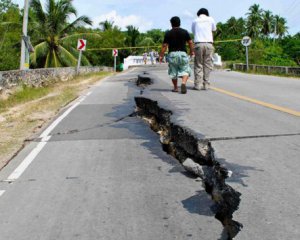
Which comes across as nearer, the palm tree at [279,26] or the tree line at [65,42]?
the tree line at [65,42]

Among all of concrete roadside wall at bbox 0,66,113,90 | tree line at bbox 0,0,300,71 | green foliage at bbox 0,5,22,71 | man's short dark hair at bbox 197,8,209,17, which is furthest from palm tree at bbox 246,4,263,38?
man's short dark hair at bbox 197,8,209,17

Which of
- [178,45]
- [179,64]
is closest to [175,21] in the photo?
[178,45]

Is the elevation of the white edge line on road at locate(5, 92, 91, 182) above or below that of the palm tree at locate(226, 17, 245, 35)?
below

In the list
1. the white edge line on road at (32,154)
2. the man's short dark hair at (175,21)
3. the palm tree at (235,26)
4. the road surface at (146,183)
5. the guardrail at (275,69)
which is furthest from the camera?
the palm tree at (235,26)

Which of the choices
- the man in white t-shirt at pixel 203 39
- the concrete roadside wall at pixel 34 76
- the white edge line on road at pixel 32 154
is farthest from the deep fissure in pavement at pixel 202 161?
the concrete roadside wall at pixel 34 76

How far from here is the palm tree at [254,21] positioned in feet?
331

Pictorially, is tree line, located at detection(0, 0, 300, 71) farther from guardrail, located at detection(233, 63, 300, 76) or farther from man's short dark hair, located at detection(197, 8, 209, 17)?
man's short dark hair, located at detection(197, 8, 209, 17)

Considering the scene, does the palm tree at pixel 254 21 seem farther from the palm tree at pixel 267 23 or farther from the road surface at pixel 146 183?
the road surface at pixel 146 183

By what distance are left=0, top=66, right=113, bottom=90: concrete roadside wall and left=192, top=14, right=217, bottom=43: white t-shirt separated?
24.4 ft

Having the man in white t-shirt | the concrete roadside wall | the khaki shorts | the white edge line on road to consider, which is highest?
the man in white t-shirt

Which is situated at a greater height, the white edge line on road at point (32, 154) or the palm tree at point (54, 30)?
the palm tree at point (54, 30)

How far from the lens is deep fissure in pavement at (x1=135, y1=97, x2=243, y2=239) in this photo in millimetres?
3480

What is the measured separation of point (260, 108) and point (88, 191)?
489 centimetres

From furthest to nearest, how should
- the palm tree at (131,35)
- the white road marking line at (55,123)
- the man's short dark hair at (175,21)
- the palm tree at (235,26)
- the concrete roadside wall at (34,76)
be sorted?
the palm tree at (235,26), the palm tree at (131,35), the concrete roadside wall at (34,76), the man's short dark hair at (175,21), the white road marking line at (55,123)
